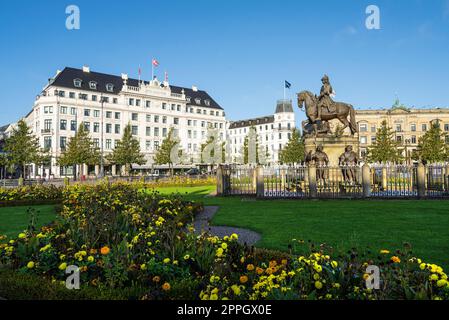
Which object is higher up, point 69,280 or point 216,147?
point 216,147

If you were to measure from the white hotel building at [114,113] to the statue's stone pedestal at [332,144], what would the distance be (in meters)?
45.2

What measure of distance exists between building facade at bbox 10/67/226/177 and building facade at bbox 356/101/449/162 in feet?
128

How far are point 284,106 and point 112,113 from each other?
58.3 meters

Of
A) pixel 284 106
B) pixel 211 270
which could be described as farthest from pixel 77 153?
pixel 284 106

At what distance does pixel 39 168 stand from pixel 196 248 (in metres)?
69.7

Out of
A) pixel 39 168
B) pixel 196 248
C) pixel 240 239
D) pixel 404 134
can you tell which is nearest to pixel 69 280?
pixel 196 248

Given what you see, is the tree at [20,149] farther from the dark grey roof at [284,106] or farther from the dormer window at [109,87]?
the dark grey roof at [284,106]

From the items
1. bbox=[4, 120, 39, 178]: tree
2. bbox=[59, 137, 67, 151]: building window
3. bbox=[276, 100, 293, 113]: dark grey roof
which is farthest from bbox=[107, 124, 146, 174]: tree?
bbox=[276, 100, 293, 113]: dark grey roof

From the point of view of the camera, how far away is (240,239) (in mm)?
9242

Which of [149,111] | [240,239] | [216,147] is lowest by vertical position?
[240,239]

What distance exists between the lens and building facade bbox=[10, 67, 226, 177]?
2650 inches

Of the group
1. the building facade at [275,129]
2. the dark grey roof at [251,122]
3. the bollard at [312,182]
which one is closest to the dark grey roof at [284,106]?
the building facade at [275,129]

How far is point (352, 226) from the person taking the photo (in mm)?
10383
